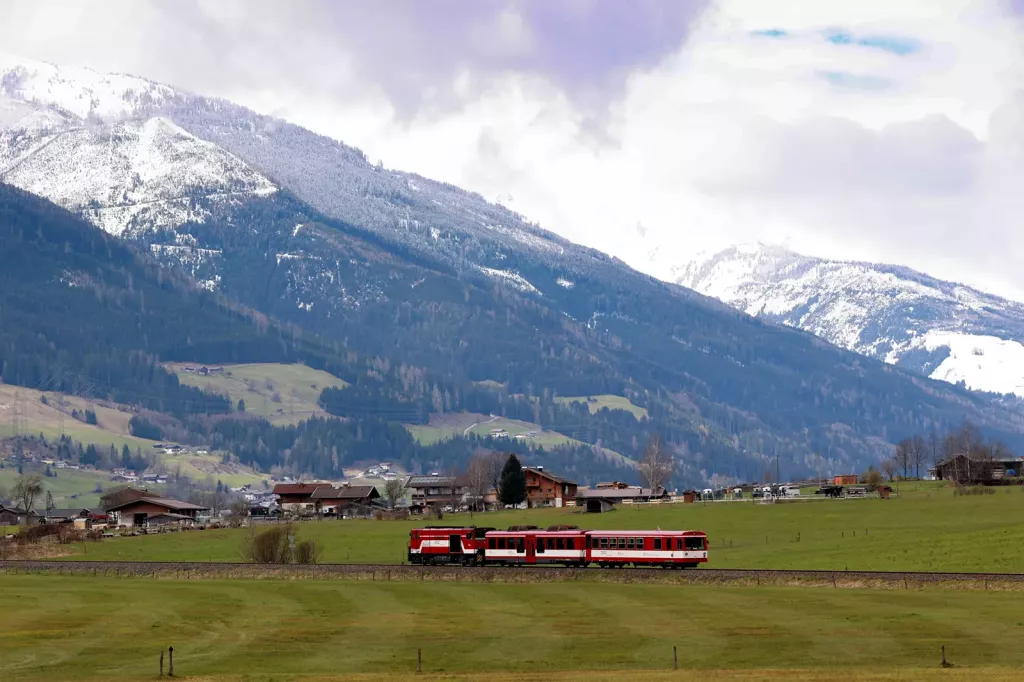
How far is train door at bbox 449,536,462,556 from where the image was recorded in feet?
487

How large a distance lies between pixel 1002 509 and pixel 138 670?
119 meters

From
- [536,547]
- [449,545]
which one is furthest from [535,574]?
[449,545]

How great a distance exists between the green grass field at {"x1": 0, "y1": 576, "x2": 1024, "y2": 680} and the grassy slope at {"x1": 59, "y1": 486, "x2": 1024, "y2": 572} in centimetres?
2290

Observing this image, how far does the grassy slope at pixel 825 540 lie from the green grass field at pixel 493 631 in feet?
75.1

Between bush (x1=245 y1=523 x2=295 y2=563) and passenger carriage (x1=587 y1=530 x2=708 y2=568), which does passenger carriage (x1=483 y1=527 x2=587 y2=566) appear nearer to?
passenger carriage (x1=587 y1=530 x2=708 y2=568)

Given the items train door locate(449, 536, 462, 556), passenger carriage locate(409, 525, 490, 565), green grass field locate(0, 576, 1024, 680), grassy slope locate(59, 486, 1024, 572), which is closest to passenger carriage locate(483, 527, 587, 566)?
passenger carriage locate(409, 525, 490, 565)

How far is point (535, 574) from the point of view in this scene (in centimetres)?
13112

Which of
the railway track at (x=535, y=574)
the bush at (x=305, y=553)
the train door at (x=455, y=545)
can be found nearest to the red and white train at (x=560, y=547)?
the train door at (x=455, y=545)

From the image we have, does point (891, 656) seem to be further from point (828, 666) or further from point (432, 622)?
point (432, 622)

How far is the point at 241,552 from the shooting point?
557 ft

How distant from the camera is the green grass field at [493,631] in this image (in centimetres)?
8369

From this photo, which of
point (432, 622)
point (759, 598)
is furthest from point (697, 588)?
point (432, 622)

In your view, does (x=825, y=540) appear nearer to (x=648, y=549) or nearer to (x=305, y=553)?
(x=648, y=549)

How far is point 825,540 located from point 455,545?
37.3m
